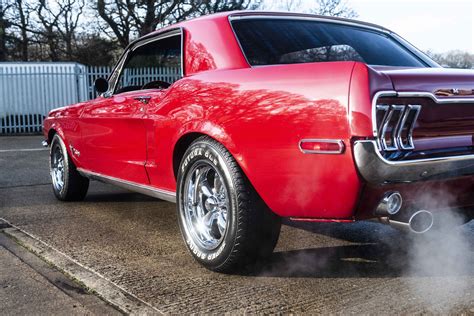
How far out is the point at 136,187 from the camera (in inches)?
161

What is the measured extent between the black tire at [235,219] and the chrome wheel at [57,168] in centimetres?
282

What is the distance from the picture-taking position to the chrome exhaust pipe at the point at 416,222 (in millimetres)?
2629

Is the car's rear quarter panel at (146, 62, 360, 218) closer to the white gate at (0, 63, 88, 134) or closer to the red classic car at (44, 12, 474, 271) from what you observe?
the red classic car at (44, 12, 474, 271)

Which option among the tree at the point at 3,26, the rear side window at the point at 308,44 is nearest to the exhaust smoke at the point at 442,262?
the rear side window at the point at 308,44

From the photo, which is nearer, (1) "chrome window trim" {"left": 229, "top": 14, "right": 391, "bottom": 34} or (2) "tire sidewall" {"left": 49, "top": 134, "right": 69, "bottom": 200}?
(1) "chrome window trim" {"left": 229, "top": 14, "right": 391, "bottom": 34}

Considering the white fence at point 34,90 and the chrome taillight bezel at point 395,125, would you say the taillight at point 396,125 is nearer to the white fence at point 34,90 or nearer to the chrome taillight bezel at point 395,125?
the chrome taillight bezel at point 395,125

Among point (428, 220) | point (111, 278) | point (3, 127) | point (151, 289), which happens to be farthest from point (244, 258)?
point (3, 127)

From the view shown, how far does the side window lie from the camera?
3.93m

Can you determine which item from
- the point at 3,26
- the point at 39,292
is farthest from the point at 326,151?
the point at 3,26

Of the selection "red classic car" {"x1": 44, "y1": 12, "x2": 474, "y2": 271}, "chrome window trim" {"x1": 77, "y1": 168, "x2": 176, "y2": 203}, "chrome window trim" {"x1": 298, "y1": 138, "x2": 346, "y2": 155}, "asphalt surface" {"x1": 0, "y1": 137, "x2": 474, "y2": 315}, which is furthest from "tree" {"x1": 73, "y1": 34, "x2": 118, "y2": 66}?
"chrome window trim" {"x1": 298, "y1": 138, "x2": 346, "y2": 155}

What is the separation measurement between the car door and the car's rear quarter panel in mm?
795

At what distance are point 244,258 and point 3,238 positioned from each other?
2122mm

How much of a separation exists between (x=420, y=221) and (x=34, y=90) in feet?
50.8

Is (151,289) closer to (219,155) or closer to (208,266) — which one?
(208,266)
